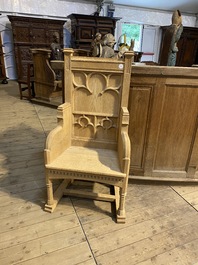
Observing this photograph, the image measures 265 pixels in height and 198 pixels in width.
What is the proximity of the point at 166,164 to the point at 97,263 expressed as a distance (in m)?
1.04

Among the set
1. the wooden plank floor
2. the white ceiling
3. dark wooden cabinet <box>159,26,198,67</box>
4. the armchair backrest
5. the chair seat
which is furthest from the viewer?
dark wooden cabinet <box>159,26,198,67</box>

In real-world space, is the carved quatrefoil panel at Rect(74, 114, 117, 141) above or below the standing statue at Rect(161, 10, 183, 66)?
below

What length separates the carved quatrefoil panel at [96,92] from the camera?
5.19ft

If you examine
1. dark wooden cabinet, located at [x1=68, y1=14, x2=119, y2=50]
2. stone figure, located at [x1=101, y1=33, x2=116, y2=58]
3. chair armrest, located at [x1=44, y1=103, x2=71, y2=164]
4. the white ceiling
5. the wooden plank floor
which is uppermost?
the white ceiling

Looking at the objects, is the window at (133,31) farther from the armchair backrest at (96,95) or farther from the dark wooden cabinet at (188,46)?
the armchair backrest at (96,95)

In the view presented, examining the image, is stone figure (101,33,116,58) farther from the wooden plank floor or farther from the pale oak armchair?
the wooden plank floor

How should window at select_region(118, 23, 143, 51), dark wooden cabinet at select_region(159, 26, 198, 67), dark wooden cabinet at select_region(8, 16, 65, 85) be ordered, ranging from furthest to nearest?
1. window at select_region(118, 23, 143, 51)
2. dark wooden cabinet at select_region(159, 26, 198, 67)
3. dark wooden cabinet at select_region(8, 16, 65, 85)

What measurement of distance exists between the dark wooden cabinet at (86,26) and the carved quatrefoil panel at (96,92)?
5.14 metres

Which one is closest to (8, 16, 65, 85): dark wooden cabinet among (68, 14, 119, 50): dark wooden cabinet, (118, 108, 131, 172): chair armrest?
(68, 14, 119, 50): dark wooden cabinet

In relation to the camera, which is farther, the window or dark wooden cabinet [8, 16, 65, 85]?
the window

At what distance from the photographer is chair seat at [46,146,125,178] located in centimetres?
138

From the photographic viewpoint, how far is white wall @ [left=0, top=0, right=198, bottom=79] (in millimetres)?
5941

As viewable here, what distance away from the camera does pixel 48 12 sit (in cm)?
625

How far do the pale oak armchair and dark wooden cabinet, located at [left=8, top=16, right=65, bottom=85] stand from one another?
180 inches
